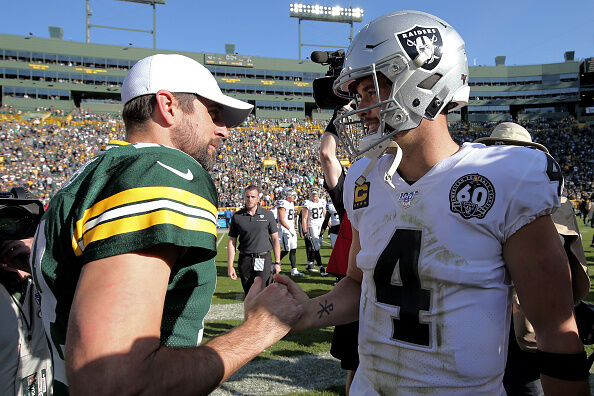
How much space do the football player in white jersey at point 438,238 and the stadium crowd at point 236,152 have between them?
95.7ft

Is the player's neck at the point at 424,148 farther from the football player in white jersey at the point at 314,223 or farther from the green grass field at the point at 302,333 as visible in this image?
the football player in white jersey at the point at 314,223

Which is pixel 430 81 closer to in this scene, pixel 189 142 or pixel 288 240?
pixel 189 142

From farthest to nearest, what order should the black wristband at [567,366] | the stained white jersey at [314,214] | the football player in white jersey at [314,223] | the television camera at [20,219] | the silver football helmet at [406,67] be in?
the stained white jersey at [314,214] → the football player in white jersey at [314,223] → the television camera at [20,219] → the silver football helmet at [406,67] → the black wristband at [567,366]

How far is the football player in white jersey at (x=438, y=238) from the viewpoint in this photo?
60.7 inches

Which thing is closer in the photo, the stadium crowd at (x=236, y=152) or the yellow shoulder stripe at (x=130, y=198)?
the yellow shoulder stripe at (x=130, y=198)

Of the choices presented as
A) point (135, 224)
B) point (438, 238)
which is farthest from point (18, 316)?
point (438, 238)

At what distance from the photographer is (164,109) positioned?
5.66ft

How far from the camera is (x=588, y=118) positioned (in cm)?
5869

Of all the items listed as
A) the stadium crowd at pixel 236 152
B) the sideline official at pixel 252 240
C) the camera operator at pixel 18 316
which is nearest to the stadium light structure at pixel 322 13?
the stadium crowd at pixel 236 152

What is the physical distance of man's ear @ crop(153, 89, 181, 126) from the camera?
172 centimetres

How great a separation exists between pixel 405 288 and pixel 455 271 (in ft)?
0.72

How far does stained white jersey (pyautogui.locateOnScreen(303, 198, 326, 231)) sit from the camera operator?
9594 millimetres

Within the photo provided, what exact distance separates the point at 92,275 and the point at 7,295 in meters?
1.93

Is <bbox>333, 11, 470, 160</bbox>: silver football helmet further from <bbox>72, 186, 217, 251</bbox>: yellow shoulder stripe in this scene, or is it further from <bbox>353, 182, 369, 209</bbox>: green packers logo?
<bbox>72, 186, 217, 251</bbox>: yellow shoulder stripe
